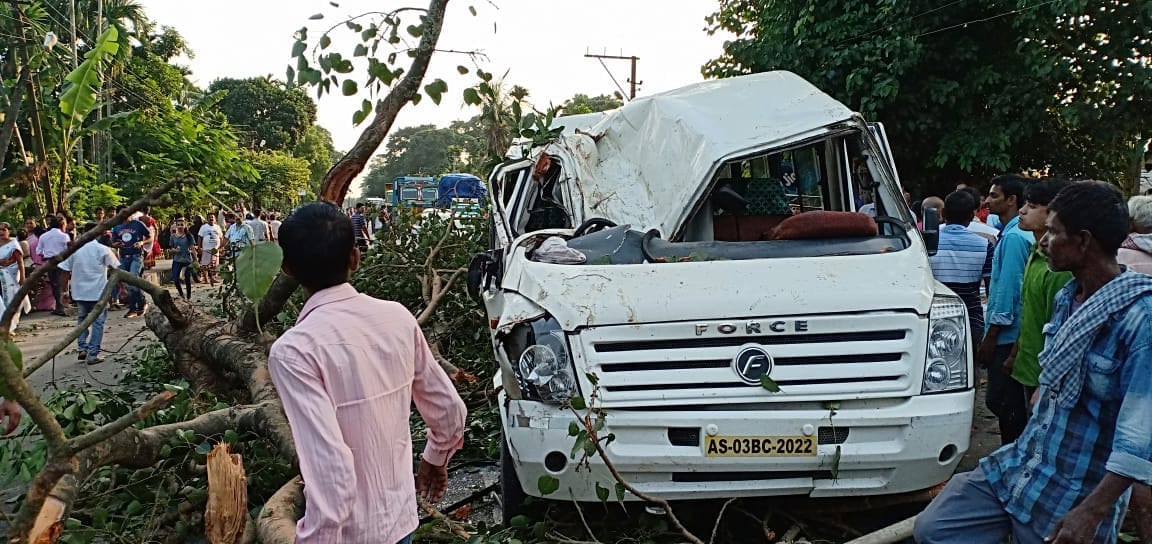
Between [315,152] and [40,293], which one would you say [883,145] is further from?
[315,152]

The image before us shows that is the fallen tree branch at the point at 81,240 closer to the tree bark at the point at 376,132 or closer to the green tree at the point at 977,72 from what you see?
the tree bark at the point at 376,132

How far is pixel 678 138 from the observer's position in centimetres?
504

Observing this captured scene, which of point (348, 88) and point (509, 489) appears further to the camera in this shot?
point (348, 88)

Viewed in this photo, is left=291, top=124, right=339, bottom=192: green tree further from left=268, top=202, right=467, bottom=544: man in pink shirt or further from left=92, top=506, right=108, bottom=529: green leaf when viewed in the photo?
left=268, top=202, right=467, bottom=544: man in pink shirt

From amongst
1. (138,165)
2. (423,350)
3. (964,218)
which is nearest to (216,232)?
(138,165)

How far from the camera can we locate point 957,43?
12891 millimetres

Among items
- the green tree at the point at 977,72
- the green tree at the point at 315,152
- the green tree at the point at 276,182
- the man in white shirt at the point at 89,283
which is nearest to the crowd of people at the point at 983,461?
the man in white shirt at the point at 89,283

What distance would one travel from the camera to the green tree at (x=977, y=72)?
1127cm

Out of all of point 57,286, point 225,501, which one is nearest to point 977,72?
point 225,501

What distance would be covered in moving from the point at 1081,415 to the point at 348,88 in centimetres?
421

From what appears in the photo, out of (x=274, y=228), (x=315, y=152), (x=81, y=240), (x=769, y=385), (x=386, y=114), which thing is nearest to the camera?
(x=81, y=240)

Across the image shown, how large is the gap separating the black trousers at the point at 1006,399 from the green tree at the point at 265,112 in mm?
54730

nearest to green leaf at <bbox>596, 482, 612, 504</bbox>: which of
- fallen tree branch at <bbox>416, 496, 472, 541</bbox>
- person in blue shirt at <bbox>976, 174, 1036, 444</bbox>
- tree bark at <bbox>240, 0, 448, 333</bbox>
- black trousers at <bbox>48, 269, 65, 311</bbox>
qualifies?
fallen tree branch at <bbox>416, 496, 472, 541</bbox>

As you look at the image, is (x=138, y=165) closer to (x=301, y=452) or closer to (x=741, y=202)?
(x=741, y=202)
